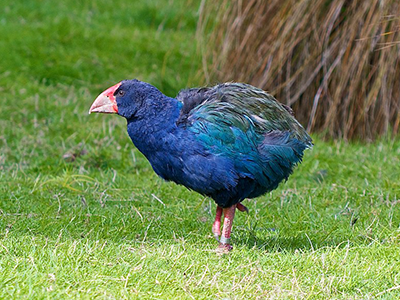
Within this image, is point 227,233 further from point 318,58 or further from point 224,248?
point 318,58

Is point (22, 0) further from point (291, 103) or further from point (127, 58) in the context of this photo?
point (291, 103)

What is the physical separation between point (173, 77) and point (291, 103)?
1831 mm

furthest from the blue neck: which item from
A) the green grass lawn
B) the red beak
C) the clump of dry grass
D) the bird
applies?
the clump of dry grass

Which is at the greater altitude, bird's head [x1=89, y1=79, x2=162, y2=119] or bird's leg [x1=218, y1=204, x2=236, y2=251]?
bird's head [x1=89, y1=79, x2=162, y2=119]

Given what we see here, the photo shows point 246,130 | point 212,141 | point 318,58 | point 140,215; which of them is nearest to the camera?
point 212,141

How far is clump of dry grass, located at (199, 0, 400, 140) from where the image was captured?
20.5ft

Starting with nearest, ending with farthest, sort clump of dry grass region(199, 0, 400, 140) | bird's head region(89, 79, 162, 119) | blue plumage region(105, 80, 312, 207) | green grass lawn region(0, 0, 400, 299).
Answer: green grass lawn region(0, 0, 400, 299) < blue plumage region(105, 80, 312, 207) < bird's head region(89, 79, 162, 119) < clump of dry grass region(199, 0, 400, 140)

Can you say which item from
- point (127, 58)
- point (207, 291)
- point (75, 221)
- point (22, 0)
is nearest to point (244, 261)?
point (207, 291)

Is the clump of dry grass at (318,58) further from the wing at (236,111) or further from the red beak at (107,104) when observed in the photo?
the red beak at (107,104)

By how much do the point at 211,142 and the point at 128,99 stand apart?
51 cm

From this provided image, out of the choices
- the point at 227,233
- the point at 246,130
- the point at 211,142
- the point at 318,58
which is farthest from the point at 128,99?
the point at 318,58

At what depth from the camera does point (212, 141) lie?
11.1 feet

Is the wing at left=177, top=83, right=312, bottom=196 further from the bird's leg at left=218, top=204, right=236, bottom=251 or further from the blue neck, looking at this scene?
the bird's leg at left=218, top=204, right=236, bottom=251

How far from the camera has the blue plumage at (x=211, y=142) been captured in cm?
337
